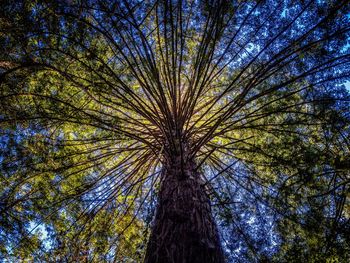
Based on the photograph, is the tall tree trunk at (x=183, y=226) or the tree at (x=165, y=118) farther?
the tree at (x=165, y=118)

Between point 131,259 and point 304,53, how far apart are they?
15.3 ft

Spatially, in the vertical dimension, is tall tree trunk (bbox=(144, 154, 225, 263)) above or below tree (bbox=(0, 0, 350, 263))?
below

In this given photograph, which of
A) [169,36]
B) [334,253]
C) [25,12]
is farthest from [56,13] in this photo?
[334,253]

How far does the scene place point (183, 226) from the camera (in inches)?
96.9

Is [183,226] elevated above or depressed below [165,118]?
below

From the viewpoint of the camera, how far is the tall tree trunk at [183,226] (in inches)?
86.6

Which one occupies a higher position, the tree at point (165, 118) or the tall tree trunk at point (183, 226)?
the tree at point (165, 118)

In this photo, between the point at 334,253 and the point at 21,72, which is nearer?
the point at 334,253

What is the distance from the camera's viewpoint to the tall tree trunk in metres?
2.20

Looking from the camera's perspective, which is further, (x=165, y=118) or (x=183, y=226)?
(x=165, y=118)

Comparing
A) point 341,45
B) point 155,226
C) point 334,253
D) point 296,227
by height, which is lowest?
point 334,253

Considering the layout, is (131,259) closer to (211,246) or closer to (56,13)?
(211,246)

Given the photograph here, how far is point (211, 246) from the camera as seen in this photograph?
90.6 inches

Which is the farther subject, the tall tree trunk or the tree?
the tree
